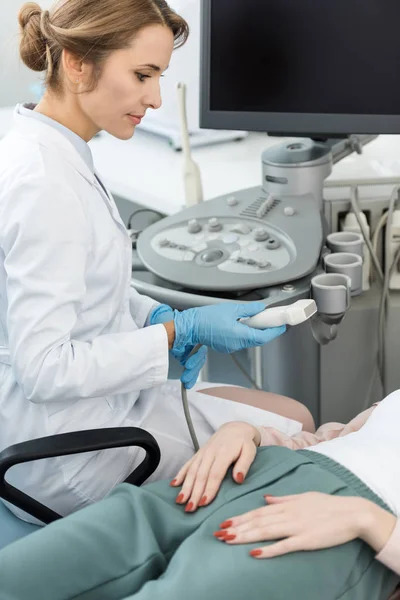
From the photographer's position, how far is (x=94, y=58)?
1.31 metres

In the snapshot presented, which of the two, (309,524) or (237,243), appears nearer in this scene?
(309,524)

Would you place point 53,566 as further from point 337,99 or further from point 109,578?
point 337,99

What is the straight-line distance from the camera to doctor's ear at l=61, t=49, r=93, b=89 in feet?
4.32

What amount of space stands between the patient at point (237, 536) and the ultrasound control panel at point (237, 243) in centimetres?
47

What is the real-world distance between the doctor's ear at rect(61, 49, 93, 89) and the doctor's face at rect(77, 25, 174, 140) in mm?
23

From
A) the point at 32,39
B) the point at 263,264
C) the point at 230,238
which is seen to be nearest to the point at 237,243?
the point at 230,238

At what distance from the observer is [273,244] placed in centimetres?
176

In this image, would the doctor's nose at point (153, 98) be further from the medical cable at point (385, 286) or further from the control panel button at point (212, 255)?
the medical cable at point (385, 286)

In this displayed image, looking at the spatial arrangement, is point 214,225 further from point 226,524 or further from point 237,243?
point 226,524

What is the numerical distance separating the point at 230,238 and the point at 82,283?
1.92 feet

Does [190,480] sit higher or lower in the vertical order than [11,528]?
higher

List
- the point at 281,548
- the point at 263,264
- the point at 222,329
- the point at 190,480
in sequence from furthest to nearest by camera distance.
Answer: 1. the point at 263,264
2. the point at 222,329
3. the point at 190,480
4. the point at 281,548

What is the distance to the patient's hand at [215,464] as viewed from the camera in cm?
119

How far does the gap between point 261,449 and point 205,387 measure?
41 centimetres
